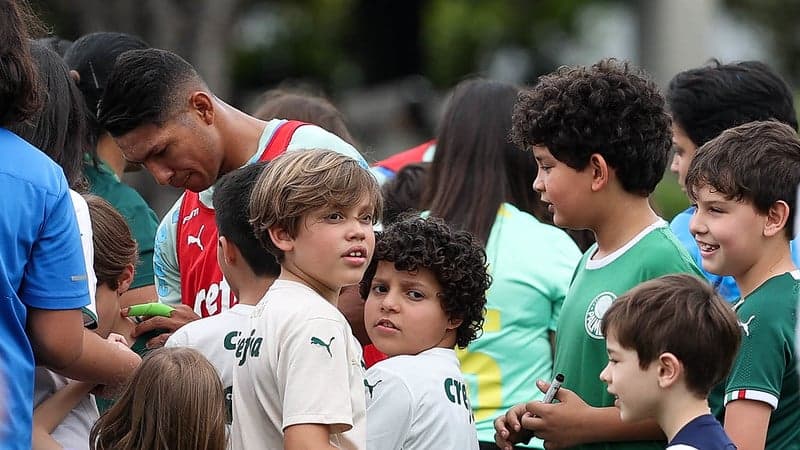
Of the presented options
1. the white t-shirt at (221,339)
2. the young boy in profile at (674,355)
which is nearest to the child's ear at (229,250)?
the white t-shirt at (221,339)

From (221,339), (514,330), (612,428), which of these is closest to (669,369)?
(612,428)

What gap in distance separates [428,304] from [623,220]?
2.21ft

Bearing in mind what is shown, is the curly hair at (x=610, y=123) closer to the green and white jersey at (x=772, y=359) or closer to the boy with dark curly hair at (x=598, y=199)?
the boy with dark curly hair at (x=598, y=199)

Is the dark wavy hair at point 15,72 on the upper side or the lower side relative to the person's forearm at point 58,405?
upper

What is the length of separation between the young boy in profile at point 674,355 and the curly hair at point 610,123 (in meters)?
0.60

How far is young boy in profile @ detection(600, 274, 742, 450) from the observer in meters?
3.14

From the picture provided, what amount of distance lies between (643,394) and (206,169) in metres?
1.70

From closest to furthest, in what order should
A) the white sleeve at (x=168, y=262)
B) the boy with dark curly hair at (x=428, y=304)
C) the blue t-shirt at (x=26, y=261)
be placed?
1. the blue t-shirt at (x=26, y=261)
2. the boy with dark curly hair at (x=428, y=304)
3. the white sleeve at (x=168, y=262)

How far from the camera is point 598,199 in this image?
3715 millimetres

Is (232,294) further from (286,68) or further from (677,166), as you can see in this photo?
(286,68)

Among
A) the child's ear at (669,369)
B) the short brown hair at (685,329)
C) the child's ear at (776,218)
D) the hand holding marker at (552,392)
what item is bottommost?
the hand holding marker at (552,392)

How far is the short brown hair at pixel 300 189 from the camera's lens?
3338 millimetres

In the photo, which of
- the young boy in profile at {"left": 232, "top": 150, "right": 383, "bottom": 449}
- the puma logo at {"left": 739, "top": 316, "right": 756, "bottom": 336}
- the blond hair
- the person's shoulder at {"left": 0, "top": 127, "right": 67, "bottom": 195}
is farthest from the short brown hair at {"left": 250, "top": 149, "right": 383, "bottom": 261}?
the puma logo at {"left": 739, "top": 316, "right": 756, "bottom": 336}

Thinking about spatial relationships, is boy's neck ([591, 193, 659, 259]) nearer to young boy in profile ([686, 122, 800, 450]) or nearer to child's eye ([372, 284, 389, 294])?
young boy in profile ([686, 122, 800, 450])
